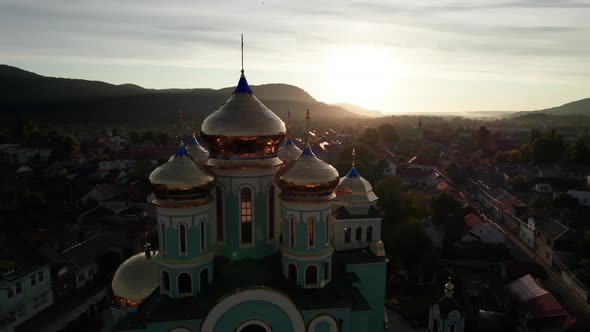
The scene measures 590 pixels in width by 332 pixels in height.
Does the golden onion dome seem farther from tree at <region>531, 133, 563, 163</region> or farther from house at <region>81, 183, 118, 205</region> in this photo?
tree at <region>531, 133, 563, 163</region>

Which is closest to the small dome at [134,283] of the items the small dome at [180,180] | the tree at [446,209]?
the small dome at [180,180]

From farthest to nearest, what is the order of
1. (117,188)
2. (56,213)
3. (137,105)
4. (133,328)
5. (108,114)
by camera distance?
(137,105) → (108,114) → (117,188) → (56,213) → (133,328)

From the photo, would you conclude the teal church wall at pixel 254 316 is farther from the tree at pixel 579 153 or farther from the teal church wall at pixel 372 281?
the tree at pixel 579 153

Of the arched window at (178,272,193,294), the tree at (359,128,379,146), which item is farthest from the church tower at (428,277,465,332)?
the tree at (359,128,379,146)

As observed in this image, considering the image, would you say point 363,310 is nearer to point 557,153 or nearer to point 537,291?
point 537,291

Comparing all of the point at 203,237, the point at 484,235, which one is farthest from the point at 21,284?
the point at 484,235

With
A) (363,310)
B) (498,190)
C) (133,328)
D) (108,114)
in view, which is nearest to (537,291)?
(363,310)
